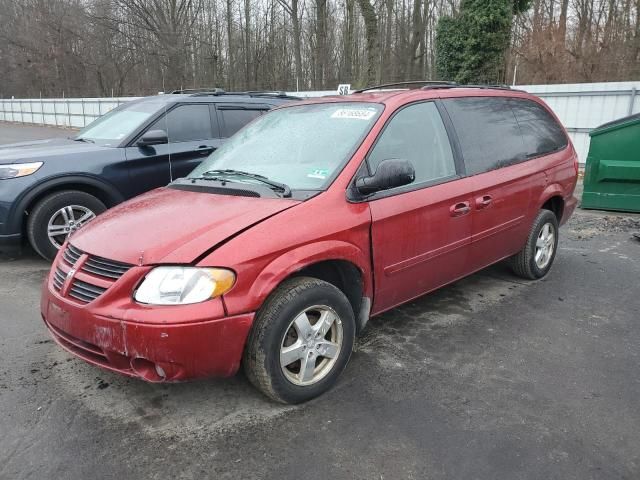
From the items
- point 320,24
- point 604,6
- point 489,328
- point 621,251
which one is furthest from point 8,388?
point 320,24

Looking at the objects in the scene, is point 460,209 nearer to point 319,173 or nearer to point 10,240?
point 319,173

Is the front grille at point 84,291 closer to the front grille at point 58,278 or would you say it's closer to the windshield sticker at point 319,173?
the front grille at point 58,278

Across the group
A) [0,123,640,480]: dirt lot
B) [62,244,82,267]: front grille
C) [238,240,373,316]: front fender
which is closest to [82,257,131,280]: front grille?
[62,244,82,267]: front grille

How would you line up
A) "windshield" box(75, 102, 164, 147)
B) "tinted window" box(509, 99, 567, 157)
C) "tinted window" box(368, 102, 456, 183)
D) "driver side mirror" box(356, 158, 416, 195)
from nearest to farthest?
"driver side mirror" box(356, 158, 416, 195) < "tinted window" box(368, 102, 456, 183) < "tinted window" box(509, 99, 567, 157) < "windshield" box(75, 102, 164, 147)

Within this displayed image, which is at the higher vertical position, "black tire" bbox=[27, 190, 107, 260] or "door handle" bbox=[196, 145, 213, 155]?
"door handle" bbox=[196, 145, 213, 155]

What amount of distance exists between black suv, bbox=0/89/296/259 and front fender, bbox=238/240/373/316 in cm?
346

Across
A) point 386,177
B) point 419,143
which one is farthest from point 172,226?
point 419,143

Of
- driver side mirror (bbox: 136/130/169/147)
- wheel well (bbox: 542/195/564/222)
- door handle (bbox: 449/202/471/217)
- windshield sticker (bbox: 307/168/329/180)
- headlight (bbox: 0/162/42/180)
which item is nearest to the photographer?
windshield sticker (bbox: 307/168/329/180)

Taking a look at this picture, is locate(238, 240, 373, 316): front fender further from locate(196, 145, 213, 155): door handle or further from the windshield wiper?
locate(196, 145, 213, 155): door handle

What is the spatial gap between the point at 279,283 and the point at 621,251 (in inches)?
195

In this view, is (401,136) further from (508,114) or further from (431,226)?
(508,114)

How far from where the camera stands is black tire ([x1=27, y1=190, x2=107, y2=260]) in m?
5.35

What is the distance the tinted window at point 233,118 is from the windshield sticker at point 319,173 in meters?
3.68

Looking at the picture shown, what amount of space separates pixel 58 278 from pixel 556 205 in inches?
178
